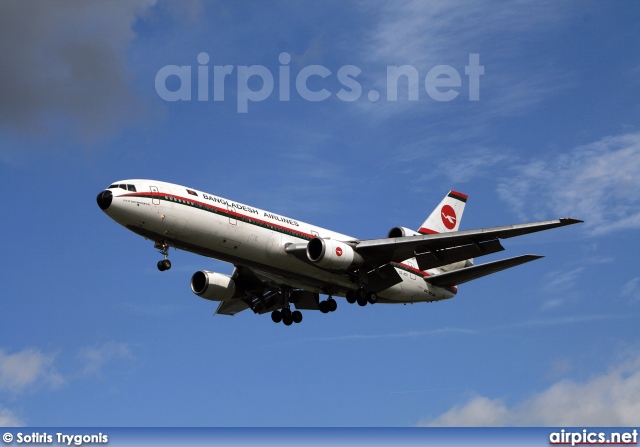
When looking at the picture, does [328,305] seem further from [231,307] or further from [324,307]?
[231,307]

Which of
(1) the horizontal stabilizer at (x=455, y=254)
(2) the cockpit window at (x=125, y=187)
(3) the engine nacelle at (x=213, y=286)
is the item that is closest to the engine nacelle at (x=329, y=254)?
(1) the horizontal stabilizer at (x=455, y=254)

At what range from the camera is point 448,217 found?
6341 cm

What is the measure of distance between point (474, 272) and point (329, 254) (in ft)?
30.6

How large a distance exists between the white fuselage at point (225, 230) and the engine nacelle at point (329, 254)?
1.17m

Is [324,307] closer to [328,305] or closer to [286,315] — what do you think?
[328,305]

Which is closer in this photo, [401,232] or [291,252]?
[291,252]

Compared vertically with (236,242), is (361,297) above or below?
below

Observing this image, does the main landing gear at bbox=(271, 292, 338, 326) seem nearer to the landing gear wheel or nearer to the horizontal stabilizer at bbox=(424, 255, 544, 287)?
the landing gear wheel

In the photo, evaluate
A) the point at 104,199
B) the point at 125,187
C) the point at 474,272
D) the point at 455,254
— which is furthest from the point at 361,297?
the point at 104,199

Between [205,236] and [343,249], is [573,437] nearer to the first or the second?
[343,249]

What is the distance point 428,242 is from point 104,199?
17067mm

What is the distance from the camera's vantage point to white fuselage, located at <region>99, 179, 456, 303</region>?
48406mm

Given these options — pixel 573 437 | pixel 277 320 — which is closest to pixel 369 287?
pixel 277 320

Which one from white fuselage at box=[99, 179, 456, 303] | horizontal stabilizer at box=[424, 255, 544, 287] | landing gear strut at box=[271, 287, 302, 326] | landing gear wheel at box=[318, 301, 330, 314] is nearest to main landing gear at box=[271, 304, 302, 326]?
landing gear strut at box=[271, 287, 302, 326]
